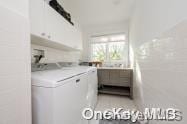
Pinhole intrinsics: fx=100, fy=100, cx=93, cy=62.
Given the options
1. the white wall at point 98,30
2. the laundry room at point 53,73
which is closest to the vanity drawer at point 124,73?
the laundry room at point 53,73

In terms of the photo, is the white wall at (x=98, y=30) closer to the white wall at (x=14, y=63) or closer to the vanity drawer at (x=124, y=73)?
the vanity drawer at (x=124, y=73)

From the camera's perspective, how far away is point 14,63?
635 mm

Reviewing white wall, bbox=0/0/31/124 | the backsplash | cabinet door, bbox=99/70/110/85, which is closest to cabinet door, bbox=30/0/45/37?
white wall, bbox=0/0/31/124

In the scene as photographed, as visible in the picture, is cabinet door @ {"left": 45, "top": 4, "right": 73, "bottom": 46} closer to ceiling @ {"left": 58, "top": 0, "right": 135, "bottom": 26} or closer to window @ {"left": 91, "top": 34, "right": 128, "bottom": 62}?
ceiling @ {"left": 58, "top": 0, "right": 135, "bottom": 26}

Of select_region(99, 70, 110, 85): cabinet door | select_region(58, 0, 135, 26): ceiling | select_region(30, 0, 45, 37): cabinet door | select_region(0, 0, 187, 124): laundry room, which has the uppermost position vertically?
select_region(58, 0, 135, 26): ceiling

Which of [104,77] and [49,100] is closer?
[49,100]

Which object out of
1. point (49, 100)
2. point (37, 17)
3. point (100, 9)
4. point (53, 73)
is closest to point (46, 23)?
point (37, 17)

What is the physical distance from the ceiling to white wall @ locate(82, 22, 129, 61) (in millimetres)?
229

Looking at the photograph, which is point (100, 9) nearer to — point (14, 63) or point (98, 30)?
point (98, 30)

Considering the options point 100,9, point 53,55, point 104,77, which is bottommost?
point 104,77

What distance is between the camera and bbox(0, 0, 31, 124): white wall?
0.57m

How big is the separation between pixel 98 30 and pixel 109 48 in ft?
2.59

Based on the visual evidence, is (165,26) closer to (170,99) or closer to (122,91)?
(170,99)

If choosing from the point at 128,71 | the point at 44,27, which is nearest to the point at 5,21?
the point at 44,27
